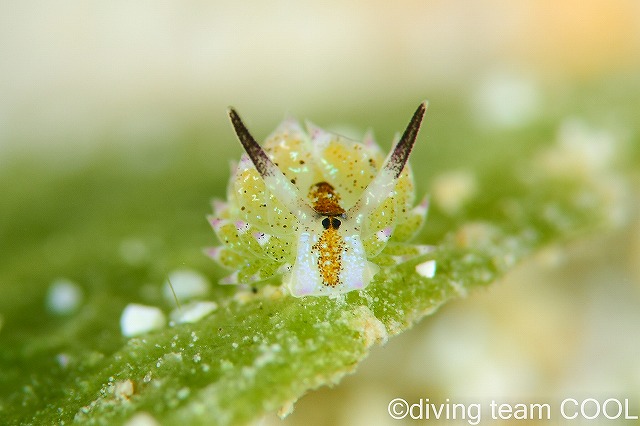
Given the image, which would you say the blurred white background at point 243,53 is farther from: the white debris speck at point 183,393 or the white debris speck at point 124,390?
the white debris speck at point 183,393

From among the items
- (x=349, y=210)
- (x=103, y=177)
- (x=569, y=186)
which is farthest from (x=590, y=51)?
(x=103, y=177)

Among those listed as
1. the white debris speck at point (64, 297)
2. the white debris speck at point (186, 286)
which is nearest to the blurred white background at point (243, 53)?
the white debris speck at point (64, 297)

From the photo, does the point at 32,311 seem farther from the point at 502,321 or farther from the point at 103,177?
the point at 502,321

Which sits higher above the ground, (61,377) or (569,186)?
(569,186)

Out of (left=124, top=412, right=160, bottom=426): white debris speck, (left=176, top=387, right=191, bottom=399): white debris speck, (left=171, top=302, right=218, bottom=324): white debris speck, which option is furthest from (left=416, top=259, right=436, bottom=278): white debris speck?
(left=124, top=412, right=160, bottom=426): white debris speck

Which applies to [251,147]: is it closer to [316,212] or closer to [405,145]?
[316,212]

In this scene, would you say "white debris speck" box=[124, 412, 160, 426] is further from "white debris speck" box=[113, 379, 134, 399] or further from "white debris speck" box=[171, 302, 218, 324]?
"white debris speck" box=[171, 302, 218, 324]

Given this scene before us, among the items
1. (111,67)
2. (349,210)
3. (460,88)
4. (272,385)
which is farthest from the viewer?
(111,67)
